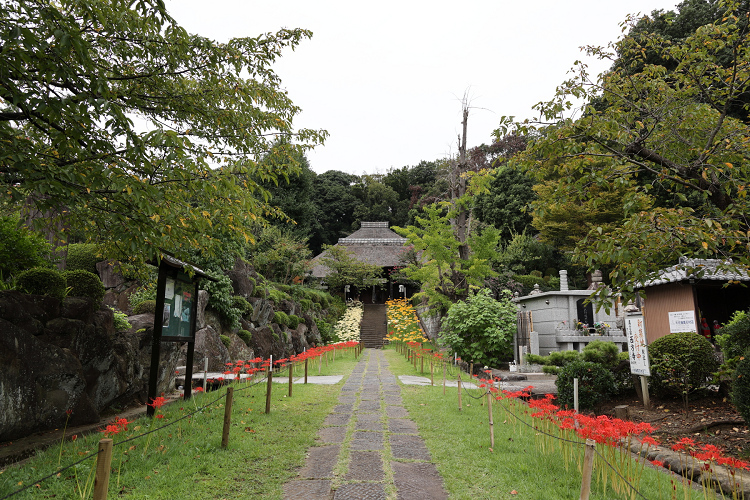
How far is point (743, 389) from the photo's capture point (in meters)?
4.63

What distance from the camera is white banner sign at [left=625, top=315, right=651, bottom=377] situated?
6.57 meters

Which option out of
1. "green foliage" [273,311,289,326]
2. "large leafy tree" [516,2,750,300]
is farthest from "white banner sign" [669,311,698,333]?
"green foliage" [273,311,289,326]

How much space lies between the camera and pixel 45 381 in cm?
484

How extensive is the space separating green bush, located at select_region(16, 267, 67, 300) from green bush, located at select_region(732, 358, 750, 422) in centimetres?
840

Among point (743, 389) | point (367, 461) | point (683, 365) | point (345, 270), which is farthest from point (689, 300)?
point (345, 270)

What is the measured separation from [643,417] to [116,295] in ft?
37.7

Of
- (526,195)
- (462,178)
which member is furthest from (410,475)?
(526,195)

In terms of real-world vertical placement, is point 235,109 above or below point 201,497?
→ above

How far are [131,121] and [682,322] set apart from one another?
46.1ft

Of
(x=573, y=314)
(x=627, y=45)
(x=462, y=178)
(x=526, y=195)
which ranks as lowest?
(x=573, y=314)

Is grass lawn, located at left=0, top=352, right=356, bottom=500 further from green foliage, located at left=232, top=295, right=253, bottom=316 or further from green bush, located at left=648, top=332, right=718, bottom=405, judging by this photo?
green foliage, located at left=232, top=295, right=253, bottom=316

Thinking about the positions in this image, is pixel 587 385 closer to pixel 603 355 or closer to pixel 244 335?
pixel 603 355

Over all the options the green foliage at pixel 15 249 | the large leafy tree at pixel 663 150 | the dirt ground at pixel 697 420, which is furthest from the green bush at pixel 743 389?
the green foliage at pixel 15 249

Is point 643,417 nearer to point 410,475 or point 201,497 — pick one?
point 410,475
